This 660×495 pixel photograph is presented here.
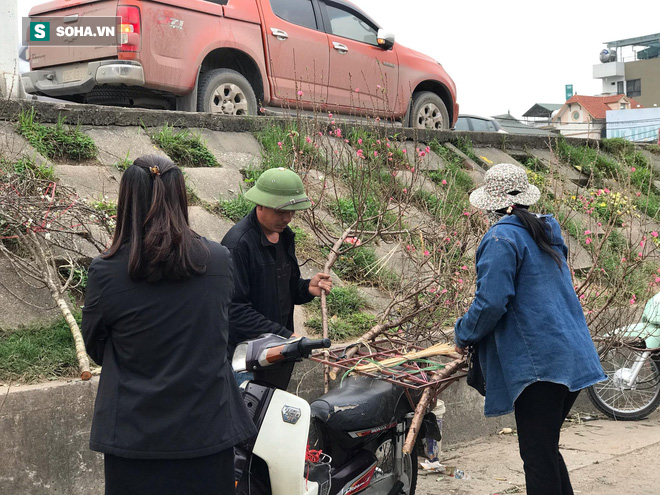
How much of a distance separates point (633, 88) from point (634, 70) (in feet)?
6.37

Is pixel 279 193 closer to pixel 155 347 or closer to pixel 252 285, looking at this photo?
pixel 252 285

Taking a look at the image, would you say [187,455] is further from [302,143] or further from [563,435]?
[302,143]

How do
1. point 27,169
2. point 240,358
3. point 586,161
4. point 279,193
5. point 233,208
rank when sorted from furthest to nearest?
1. point 586,161
2. point 233,208
3. point 27,169
4. point 279,193
5. point 240,358

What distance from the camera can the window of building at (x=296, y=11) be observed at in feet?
29.6

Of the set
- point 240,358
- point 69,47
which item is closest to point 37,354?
point 240,358

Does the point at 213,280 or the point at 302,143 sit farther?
the point at 302,143

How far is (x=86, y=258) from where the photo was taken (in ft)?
17.9

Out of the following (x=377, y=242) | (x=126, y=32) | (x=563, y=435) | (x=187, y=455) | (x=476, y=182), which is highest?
(x=126, y=32)

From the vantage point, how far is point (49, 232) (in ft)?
17.1

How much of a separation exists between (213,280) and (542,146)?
10.3 m

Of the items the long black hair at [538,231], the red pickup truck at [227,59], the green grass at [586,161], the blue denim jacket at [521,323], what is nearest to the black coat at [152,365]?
the blue denim jacket at [521,323]

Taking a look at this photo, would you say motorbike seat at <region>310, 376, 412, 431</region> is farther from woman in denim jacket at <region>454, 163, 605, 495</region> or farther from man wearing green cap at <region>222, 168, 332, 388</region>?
woman in denim jacket at <region>454, 163, 605, 495</region>

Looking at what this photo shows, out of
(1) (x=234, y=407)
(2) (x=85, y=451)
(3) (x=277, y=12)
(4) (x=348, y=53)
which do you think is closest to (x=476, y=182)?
(4) (x=348, y=53)

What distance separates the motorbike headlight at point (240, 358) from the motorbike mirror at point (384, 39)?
23.5ft
